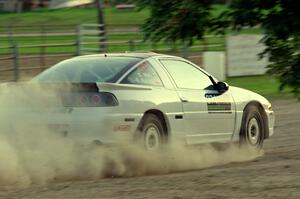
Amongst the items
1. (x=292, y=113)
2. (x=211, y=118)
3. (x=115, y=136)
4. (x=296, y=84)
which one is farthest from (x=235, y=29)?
(x=292, y=113)

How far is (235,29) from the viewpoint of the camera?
6949 mm

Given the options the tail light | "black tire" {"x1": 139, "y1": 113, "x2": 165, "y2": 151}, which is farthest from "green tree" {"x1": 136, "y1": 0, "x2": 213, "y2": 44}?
"black tire" {"x1": 139, "y1": 113, "x2": 165, "y2": 151}

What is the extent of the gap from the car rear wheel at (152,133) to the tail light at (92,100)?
1.89ft

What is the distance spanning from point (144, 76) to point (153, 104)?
19.9 inches

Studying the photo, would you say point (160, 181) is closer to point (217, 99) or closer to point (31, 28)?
point (217, 99)

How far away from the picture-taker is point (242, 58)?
98.0ft

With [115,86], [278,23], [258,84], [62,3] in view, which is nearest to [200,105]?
[115,86]

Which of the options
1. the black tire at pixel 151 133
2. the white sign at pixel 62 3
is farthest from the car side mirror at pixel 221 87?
the white sign at pixel 62 3

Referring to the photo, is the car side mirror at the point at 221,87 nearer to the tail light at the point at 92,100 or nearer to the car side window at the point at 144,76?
the car side window at the point at 144,76

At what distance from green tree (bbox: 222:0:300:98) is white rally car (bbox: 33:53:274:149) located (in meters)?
3.62

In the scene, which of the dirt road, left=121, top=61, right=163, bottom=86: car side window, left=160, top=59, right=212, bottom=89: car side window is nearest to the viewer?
the dirt road

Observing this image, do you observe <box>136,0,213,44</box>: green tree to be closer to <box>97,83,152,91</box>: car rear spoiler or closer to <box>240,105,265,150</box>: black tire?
<box>97,83,152,91</box>: car rear spoiler

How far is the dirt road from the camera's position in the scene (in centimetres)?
852

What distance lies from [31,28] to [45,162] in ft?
196
